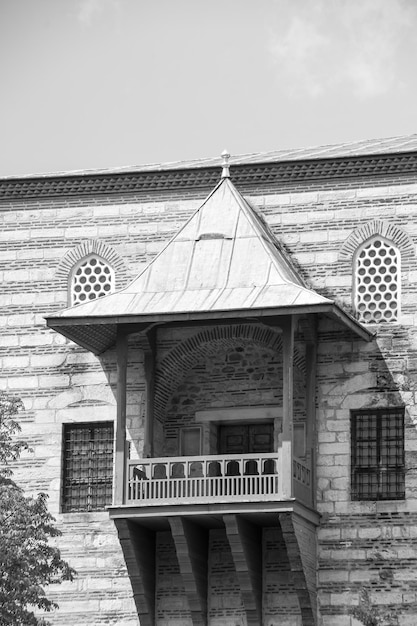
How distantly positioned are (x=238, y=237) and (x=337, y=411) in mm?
3425

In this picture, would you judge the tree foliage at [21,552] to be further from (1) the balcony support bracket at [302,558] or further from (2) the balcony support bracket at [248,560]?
(1) the balcony support bracket at [302,558]

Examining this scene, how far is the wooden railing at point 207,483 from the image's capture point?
30969 millimetres

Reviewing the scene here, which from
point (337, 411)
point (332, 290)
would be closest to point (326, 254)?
point (332, 290)

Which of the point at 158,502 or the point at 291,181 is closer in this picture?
the point at 158,502

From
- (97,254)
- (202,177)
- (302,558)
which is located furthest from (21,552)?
(202,177)

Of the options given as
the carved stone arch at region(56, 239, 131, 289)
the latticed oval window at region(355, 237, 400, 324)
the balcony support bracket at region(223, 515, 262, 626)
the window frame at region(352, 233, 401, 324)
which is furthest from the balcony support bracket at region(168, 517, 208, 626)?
the carved stone arch at region(56, 239, 131, 289)

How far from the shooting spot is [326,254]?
33.5 m

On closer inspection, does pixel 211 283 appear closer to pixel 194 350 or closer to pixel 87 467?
pixel 194 350

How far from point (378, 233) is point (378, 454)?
152 inches

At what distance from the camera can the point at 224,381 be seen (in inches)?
1315

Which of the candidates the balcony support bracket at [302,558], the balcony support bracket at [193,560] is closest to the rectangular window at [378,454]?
the balcony support bracket at [302,558]

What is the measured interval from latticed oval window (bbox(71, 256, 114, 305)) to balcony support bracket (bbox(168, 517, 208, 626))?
494 cm

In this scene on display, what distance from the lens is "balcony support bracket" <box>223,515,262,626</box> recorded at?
31094mm

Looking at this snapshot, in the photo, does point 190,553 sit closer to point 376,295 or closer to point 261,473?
point 261,473
